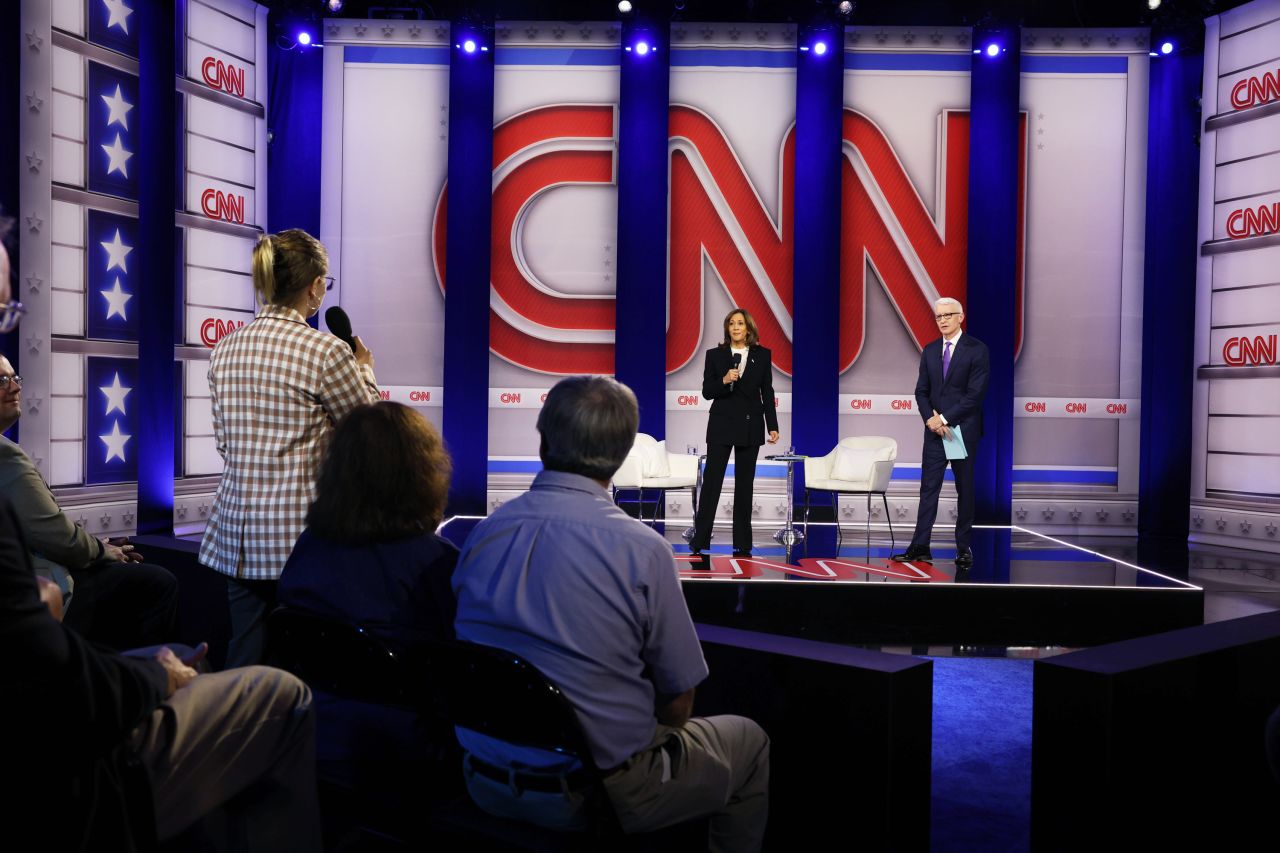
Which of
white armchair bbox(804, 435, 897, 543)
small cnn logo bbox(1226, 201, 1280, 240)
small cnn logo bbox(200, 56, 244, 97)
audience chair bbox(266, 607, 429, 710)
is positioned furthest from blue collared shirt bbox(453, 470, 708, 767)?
small cnn logo bbox(1226, 201, 1280, 240)

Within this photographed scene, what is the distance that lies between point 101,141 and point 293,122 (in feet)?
7.26

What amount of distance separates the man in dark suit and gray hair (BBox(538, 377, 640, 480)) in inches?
172

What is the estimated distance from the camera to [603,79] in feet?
29.1

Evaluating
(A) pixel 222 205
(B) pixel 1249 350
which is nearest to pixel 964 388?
(B) pixel 1249 350

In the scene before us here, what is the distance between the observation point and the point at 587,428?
71.0 inches

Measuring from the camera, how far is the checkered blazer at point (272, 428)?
2.37 meters

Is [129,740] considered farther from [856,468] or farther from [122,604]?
[856,468]

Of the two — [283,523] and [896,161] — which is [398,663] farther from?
[896,161]

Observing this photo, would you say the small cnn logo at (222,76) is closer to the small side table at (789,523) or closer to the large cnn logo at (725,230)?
the large cnn logo at (725,230)

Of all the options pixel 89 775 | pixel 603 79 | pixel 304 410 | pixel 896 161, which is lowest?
pixel 89 775

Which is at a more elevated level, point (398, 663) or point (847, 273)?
point (847, 273)

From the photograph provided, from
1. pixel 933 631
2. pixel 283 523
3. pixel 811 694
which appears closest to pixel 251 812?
pixel 283 523

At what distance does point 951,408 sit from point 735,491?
52.9 inches

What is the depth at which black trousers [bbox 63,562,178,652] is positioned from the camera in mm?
3117
